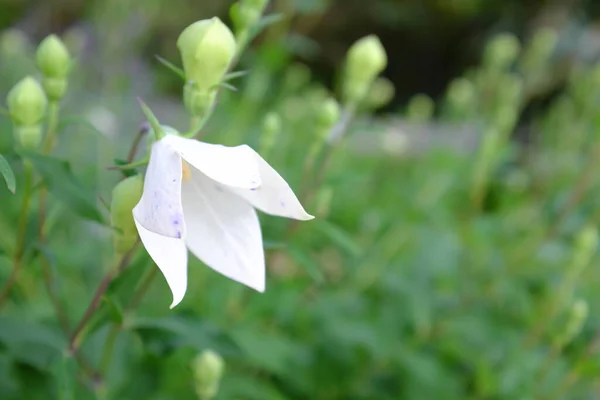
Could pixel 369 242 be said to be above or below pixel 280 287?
above

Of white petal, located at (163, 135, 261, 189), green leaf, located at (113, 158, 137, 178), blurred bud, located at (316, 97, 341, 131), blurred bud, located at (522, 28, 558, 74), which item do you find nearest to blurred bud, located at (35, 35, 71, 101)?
green leaf, located at (113, 158, 137, 178)

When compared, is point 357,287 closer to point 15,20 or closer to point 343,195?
point 343,195

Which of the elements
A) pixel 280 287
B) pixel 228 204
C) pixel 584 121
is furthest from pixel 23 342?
Result: pixel 584 121

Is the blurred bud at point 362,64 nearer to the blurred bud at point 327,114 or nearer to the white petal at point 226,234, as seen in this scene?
the blurred bud at point 327,114

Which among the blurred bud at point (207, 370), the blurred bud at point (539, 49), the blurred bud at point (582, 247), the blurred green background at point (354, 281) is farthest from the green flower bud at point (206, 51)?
the blurred bud at point (539, 49)

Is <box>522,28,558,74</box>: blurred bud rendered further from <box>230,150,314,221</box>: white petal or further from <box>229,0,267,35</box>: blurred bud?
<box>230,150,314,221</box>: white petal

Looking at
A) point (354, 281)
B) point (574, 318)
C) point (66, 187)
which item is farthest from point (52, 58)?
point (354, 281)

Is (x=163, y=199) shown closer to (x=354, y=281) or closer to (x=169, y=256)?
(x=169, y=256)
